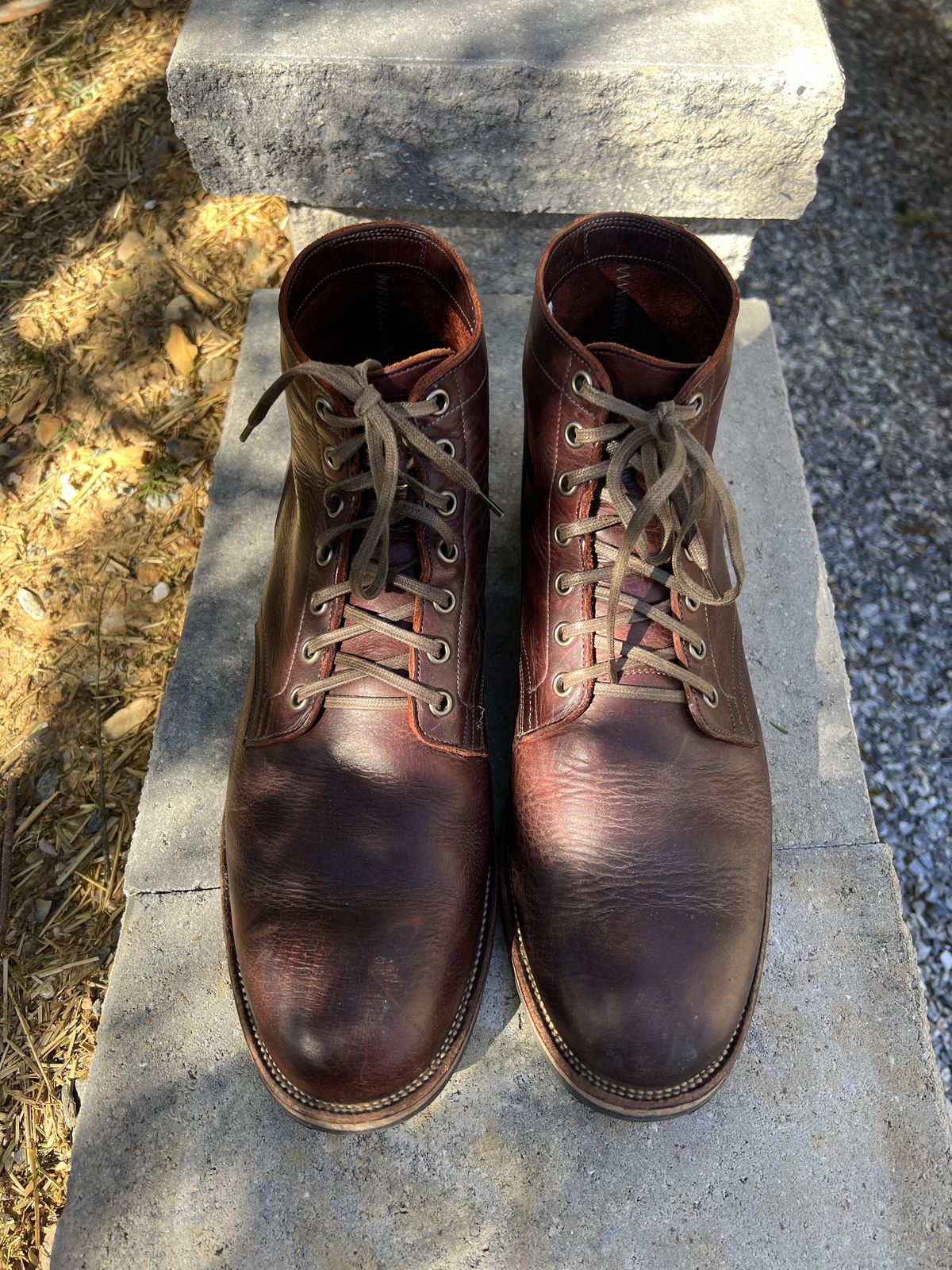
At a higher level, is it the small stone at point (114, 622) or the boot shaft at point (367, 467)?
the boot shaft at point (367, 467)

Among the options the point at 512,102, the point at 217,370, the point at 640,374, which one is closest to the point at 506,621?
the point at 640,374

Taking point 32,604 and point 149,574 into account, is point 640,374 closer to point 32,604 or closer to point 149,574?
point 149,574

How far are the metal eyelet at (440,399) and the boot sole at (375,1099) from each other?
2.59ft

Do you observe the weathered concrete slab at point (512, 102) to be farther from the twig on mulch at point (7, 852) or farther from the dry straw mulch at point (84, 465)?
the twig on mulch at point (7, 852)

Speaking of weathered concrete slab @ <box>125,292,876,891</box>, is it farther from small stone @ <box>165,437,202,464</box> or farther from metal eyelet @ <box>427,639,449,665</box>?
metal eyelet @ <box>427,639,449,665</box>

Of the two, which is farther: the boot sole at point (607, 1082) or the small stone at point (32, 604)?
the small stone at point (32, 604)

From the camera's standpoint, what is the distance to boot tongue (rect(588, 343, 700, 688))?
1.46 metres

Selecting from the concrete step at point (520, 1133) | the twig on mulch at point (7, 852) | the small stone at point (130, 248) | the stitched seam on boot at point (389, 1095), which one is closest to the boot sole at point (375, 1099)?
the stitched seam on boot at point (389, 1095)

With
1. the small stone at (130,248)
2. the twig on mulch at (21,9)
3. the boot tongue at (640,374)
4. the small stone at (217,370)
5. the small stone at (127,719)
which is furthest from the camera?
the twig on mulch at (21,9)

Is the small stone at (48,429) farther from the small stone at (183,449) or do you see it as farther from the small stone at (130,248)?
the small stone at (130,248)

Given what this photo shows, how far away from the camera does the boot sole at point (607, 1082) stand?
1.38 metres

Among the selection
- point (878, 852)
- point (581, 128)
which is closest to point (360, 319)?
point (581, 128)

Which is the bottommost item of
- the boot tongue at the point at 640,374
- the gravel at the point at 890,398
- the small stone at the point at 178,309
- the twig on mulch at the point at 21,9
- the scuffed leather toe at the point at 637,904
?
the gravel at the point at 890,398

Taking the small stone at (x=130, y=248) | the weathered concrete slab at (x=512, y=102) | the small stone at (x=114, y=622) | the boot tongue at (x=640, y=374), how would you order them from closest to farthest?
the boot tongue at (x=640, y=374)
the weathered concrete slab at (x=512, y=102)
the small stone at (x=114, y=622)
the small stone at (x=130, y=248)
